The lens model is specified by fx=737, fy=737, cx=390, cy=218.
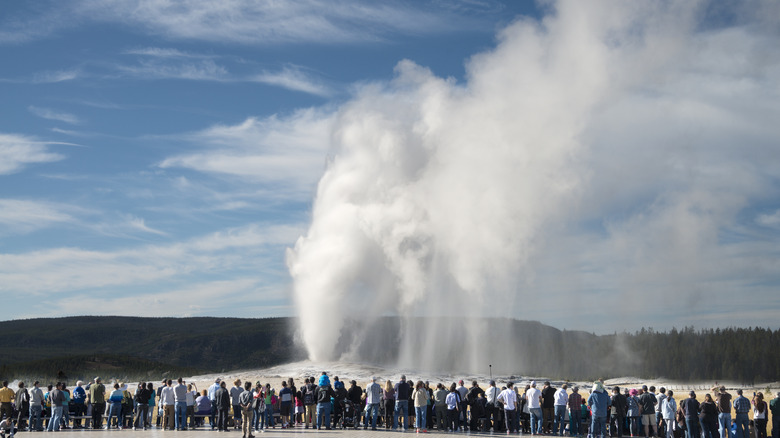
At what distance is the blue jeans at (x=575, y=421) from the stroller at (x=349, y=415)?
807 centimetres

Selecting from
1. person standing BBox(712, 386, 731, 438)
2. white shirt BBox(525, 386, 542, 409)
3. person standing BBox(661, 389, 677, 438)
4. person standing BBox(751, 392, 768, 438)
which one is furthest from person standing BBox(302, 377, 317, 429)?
person standing BBox(751, 392, 768, 438)

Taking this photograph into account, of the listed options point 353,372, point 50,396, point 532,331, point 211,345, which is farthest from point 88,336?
point 50,396

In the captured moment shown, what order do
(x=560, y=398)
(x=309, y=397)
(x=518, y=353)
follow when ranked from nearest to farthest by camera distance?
1. (x=560, y=398)
2. (x=309, y=397)
3. (x=518, y=353)

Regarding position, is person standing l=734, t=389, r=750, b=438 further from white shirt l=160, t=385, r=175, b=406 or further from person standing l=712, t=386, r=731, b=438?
white shirt l=160, t=385, r=175, b=406

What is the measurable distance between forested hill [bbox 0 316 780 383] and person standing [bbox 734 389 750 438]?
44713 millimetres

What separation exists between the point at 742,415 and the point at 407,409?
11577 millimetres

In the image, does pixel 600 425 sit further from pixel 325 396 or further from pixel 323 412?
pixel 323 412

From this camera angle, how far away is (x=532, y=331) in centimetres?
11862

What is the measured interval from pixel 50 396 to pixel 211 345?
91.8 metres

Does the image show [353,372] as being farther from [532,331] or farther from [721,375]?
[532,331]

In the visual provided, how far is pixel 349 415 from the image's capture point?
93.5 feet

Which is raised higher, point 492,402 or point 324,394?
point 324,394

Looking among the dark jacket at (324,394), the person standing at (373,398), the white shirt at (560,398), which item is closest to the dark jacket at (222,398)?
the dark jacket at (324,394)

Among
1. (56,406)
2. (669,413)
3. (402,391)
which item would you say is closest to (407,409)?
(402,391)
